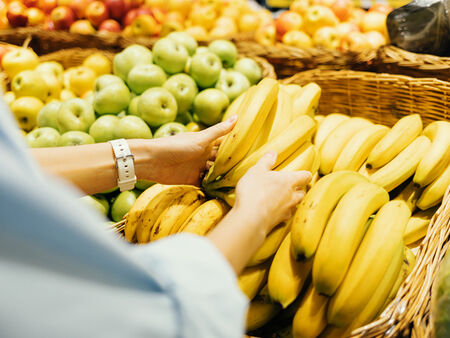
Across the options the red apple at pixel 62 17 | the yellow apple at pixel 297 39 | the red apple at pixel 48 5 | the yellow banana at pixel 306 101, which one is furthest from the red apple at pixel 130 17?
the yellow banana at pixel 306 101

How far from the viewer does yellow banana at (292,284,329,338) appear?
82 cm

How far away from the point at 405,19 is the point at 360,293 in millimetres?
1390

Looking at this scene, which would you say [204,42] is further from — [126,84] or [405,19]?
[405,19]

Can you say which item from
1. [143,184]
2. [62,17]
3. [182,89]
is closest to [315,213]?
[143,184]

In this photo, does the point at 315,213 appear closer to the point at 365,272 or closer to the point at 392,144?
the point at 365,272

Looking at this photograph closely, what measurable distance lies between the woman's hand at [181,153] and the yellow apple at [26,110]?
0.99 meters

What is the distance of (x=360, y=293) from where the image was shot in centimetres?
77

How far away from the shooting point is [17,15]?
283 centimetres

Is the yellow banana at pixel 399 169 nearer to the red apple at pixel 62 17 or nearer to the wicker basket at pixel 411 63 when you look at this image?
the wicker basket at pixel 411 63

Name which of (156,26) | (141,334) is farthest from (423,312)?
(156,26)

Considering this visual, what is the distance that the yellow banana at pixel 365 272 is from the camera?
2.52 feet

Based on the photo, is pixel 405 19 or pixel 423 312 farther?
pixel 405 19

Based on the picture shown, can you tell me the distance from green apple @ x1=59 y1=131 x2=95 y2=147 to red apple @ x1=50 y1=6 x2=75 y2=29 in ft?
5.21

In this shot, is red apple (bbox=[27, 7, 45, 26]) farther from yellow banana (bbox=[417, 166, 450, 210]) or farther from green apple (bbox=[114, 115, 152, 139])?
yellow banana (bbox=[417, 166, 450, 210])
